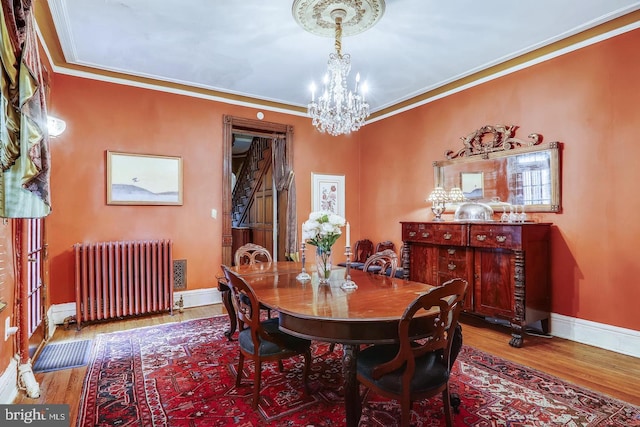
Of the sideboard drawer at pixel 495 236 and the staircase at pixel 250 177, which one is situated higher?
the staircase at pixel 250 177

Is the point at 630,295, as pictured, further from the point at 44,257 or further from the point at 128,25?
the point at 44,257

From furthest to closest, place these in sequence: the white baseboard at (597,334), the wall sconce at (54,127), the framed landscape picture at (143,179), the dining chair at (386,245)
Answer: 1. the dining chair at (386,245)
2. the framed landscape picture at (143,179)
3. the wall sconce at (54,127)
4. the white baseboard at (597,334)

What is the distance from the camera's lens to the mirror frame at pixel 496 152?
11.1 feet

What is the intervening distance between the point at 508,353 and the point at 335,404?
1747mm

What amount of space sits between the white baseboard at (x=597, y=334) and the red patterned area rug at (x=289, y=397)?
1.01 meters

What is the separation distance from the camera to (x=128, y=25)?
3062mm

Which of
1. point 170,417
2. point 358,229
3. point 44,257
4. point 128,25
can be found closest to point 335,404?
point 170,417

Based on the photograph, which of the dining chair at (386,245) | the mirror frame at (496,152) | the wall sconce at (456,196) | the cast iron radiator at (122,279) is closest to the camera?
the mirror frame at (496,152)

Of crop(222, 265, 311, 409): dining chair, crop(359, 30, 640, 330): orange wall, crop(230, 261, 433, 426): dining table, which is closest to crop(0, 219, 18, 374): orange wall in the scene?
crop(222, 265, 311, 409): dining chair

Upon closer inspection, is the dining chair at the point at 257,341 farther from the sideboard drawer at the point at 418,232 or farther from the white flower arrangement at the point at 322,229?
the sideboard drawer at the point at 418,232

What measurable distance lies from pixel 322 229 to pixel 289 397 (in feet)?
3.67

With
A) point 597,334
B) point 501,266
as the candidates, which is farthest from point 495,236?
point 597,334

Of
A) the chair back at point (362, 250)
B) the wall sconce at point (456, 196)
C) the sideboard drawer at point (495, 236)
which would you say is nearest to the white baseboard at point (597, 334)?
the sideboard drawer at point (495, 236)

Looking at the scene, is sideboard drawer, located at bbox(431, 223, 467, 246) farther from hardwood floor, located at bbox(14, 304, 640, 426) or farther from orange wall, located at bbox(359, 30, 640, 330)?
hardwood floor, located at bbox(14, 304, 640, 426)
